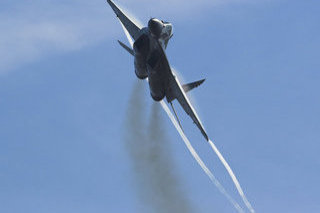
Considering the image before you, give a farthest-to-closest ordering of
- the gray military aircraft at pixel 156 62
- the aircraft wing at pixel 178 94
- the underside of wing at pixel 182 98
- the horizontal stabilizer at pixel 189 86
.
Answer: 1. the horizontal stabilizer at pixel 189 86
2. the underside of wing at pixel 182 98
3. the aircraft wing at pixel 178 94
4. the gray military aircraft at pixel 156 62

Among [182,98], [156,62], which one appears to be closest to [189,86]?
[182,98]

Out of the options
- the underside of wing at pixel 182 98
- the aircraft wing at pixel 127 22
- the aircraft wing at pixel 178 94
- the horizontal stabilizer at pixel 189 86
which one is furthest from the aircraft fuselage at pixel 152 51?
the horizontal stabilizer at pixel 189 86

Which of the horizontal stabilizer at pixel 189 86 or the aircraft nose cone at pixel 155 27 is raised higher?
the aircraft nose cone at pixel 155 27

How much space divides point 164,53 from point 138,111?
13279mm

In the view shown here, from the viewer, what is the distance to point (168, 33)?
201ft

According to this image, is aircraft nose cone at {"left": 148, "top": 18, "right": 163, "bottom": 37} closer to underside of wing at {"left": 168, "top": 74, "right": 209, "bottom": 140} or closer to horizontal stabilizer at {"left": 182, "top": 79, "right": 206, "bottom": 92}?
underside of wing at {"left": 168, "top": 74, "right": 209, "bottom": 140}

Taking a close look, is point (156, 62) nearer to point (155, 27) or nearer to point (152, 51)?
point (152, 51)

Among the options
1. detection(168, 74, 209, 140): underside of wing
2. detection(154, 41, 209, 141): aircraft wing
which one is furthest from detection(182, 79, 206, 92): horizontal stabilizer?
detection(168, 74, 209, 140): underside of wing

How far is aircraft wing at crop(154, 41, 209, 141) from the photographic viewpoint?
61078mm

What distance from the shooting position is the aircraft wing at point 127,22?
205 feet

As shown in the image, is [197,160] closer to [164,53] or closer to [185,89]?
[185,89]

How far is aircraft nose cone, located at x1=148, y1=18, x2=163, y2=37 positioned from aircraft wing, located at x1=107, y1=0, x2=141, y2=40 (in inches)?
103

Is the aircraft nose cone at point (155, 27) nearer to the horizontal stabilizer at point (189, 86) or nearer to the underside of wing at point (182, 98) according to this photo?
the underside of wing at point (182, 98)

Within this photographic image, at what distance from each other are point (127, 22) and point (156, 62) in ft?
24.6
